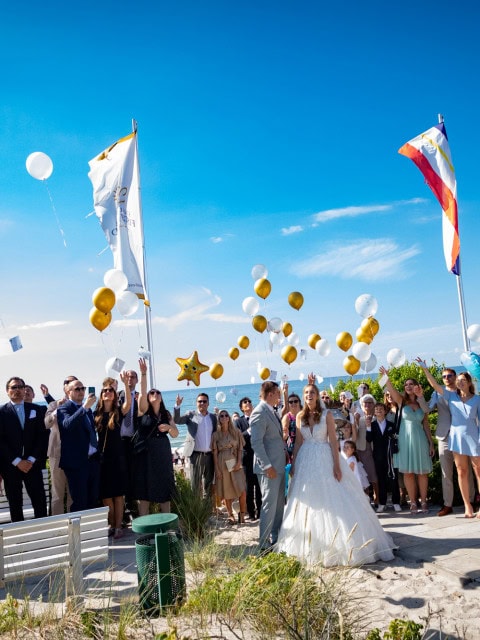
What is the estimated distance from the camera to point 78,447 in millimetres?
6488

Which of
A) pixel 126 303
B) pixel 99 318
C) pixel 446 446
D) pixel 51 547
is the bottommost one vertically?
pixel 51 547

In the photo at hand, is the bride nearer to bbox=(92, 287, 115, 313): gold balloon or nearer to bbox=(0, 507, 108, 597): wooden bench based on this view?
bbox=(0, 507, 108, 597): wooden bench

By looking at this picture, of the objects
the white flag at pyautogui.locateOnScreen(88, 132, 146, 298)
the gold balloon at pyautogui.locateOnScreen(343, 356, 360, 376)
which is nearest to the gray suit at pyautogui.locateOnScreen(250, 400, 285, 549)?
the white flag at pyautogui.locateOnScreen(88, 132, 146, 298)

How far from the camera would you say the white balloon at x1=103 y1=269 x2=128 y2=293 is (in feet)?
29.8

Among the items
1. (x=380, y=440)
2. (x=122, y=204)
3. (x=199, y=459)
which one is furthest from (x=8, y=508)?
(x=122, y=204)

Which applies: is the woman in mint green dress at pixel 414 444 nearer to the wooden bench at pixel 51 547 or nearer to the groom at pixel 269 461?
the groom at pixel 269 461

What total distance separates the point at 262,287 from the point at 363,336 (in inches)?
142

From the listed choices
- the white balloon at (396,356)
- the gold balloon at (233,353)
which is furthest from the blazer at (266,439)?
the gold balloon at (233,353)

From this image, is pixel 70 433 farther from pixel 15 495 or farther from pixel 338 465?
pixel 338 465

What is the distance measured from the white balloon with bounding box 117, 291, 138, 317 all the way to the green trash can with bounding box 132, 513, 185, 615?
206 inches

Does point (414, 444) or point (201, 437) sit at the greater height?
point (201, 437)

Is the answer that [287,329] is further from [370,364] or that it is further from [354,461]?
[354,461]

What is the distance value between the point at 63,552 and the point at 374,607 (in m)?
2.58

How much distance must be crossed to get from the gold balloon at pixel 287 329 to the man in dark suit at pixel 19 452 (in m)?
Result: 10.4
